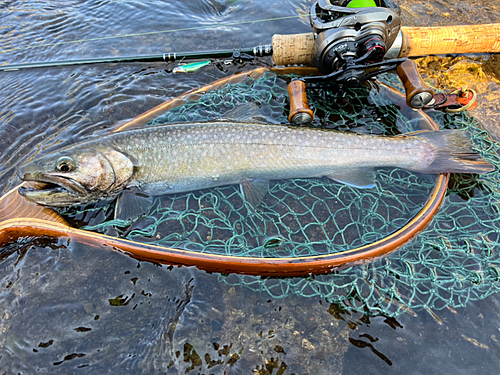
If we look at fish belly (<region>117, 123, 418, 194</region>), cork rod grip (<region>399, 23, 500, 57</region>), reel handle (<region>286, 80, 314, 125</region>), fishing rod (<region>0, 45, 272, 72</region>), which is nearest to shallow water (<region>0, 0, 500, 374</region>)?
fish belly (<region>117, 123, 418, 194</region>)

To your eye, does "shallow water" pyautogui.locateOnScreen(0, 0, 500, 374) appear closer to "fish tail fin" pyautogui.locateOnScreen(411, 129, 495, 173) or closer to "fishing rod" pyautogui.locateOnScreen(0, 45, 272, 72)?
"fish tail fin" pyautogui.locateOnScreen(411, 129, 495, 173)

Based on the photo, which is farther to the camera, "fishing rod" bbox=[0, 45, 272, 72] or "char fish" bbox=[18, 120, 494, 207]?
"fishing rod" bbox=[0, 45, 272, 72]

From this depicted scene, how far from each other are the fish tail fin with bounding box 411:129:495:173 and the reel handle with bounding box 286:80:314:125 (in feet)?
3.96

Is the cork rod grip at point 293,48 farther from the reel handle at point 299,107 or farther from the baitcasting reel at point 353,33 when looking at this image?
the reel handle at point 299,107

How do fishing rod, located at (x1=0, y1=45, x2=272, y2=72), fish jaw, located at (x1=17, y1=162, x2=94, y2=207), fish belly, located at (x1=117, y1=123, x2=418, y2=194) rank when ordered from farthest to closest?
fishing rod, located at (x1=0, y1=45, x2=272, y2=72) → fish belly, located at (x1=117, y1=123, x2=418, y2=194) → fish jaw, located at (x1=17, y1=162, x2=94, y2=207)

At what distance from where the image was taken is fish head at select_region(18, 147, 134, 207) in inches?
119

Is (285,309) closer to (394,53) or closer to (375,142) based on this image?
(375,142)

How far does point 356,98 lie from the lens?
4.10 m

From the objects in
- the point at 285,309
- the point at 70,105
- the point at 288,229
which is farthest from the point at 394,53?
the point at 70,105

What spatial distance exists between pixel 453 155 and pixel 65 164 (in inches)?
163

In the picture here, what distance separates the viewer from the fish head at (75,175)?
3025mm

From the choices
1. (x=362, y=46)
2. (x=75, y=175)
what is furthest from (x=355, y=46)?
(x=75, y=175)

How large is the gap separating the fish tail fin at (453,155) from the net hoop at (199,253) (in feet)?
0.43

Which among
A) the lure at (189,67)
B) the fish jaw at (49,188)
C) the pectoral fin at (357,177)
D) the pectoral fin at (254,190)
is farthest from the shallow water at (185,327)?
the lure at (189,67)
